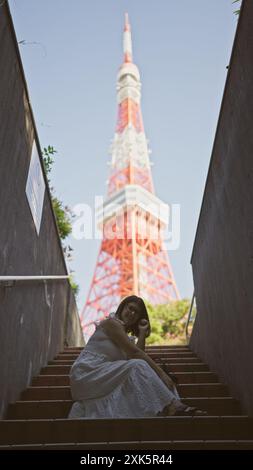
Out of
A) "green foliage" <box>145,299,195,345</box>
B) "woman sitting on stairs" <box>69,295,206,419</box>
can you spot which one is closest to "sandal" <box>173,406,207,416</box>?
"woman sitting on stairs" <box>69,295,206,419</box>

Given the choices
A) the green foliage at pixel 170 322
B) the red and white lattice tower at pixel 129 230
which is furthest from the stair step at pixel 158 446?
the red and white lattice tower at pixel 129 230

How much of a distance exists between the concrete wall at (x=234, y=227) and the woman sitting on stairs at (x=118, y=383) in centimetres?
55

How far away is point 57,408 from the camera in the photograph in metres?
2.50

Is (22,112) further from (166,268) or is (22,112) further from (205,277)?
(166,268)

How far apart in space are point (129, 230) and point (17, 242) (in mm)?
21421

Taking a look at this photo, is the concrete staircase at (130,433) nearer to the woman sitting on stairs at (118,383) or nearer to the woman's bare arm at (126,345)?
the woman sitting on stairs at (118,383)

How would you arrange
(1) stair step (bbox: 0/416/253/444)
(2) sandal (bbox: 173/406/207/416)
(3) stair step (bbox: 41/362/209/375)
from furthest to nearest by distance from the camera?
(3) stair step (bbox: 41/362/209/375) → (2) sandal (bbox: 173/406/207/416) → (1) stair step (bbox: 0/416/253/444)

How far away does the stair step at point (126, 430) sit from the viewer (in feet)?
6.29

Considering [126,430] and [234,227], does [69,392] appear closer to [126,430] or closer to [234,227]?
[126,430]

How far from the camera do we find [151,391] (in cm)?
212

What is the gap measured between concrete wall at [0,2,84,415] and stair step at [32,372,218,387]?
0.08 metres

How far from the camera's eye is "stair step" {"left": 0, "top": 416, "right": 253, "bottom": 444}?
192 centimetres

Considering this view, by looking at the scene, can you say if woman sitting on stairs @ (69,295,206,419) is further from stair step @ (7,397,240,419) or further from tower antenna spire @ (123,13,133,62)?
tower antenna spire @ (123,13,133,62)
